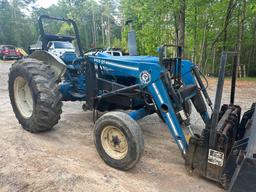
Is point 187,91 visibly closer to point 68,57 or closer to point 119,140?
point 119,140

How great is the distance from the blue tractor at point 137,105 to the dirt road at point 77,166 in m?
0.17

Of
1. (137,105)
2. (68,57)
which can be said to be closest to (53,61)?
(68,57)

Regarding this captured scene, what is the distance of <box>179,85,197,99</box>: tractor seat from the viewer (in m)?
3.55

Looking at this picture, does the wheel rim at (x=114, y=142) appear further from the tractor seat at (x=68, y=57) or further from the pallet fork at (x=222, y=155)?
the tractor seat at (x=68, y=57)

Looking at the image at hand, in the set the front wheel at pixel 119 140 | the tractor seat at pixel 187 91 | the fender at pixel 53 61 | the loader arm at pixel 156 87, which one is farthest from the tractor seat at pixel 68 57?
the tractor seat at pixel 187 91

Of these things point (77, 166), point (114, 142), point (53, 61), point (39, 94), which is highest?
point (53, 61)

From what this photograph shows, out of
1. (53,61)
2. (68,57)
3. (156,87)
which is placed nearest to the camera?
(156,87)

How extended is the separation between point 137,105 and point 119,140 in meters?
0.93

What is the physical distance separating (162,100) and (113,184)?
1179 mm

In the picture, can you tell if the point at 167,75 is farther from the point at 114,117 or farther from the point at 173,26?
the point at 173,26

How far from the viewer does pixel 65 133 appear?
438 centimetres

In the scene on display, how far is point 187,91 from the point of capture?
3.69m

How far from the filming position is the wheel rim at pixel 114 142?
10.3 feet

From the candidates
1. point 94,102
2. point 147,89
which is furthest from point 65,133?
point 147,89
